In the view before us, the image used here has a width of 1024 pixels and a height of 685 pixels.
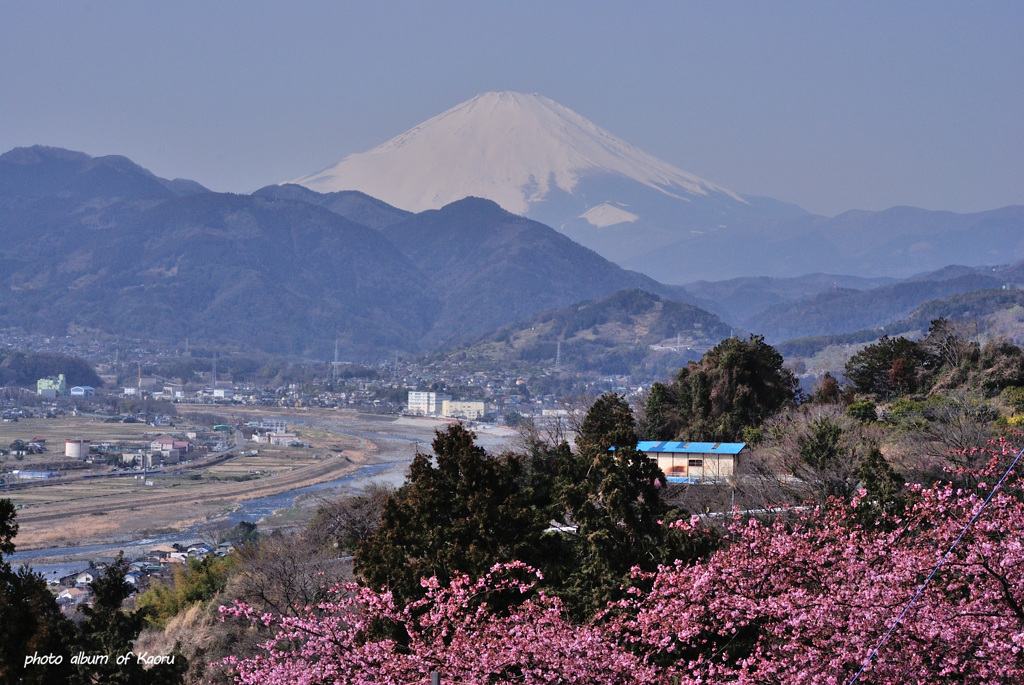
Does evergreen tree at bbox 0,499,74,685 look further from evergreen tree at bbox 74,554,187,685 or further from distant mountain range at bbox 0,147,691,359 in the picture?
distant mountain range at bbox 0,147,691,359

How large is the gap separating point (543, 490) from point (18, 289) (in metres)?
147

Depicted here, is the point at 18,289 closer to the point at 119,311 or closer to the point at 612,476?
the point at 119,311

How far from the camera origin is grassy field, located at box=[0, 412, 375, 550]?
29.1 m

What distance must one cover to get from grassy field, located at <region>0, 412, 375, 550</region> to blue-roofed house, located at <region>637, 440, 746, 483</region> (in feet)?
51.5

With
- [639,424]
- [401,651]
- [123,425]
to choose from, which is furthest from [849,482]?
[123,425]

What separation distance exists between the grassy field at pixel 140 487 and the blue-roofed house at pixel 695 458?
15.7m

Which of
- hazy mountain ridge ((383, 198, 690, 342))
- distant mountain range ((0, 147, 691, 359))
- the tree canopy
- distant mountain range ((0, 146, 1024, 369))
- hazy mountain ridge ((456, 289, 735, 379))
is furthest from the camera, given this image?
hazy mountain ridge ((383, 198, 690, 342))

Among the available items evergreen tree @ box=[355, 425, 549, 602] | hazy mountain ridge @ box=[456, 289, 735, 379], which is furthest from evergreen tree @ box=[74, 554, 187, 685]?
hazy mountain ridge @ box=[456, 289, 735, 379]

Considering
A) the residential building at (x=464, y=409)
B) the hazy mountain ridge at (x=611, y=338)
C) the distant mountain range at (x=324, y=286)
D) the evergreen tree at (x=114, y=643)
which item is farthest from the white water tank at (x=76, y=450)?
the distant mountain range at (x=324, y=286)

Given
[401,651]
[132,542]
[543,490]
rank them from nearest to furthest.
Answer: [401,651], [543,490], [132,542]

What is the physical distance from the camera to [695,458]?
19.4 metres

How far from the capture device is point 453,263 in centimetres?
19550

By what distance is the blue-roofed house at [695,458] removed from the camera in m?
18.8

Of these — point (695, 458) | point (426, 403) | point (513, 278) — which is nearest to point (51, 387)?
point (426, 403)
